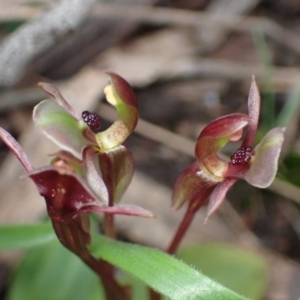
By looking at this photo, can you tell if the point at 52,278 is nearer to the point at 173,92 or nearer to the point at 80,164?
the point at 80,164

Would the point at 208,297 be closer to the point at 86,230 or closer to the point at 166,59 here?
the point at 86,230

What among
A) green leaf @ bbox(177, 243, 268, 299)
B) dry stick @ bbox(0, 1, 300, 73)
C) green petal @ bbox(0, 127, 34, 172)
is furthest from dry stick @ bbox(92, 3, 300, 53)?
green petal @ bbox(0, 127, 34, 172)

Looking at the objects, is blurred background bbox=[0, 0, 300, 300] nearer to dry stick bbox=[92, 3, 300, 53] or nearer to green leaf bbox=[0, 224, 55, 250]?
dry stick bbox=[92, 3, 300, 53]

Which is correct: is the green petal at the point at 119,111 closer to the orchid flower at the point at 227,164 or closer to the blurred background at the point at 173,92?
the orchid flower at the point at 227,164

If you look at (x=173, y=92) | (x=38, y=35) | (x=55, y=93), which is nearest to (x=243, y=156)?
(x=55, y=93)

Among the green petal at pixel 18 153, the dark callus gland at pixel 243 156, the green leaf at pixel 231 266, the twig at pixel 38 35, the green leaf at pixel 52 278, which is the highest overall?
the green petal at pixel 18 153

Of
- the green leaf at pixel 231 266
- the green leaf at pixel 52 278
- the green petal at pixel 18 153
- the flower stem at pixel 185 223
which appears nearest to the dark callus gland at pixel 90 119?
the green petal at pixel 18 153
